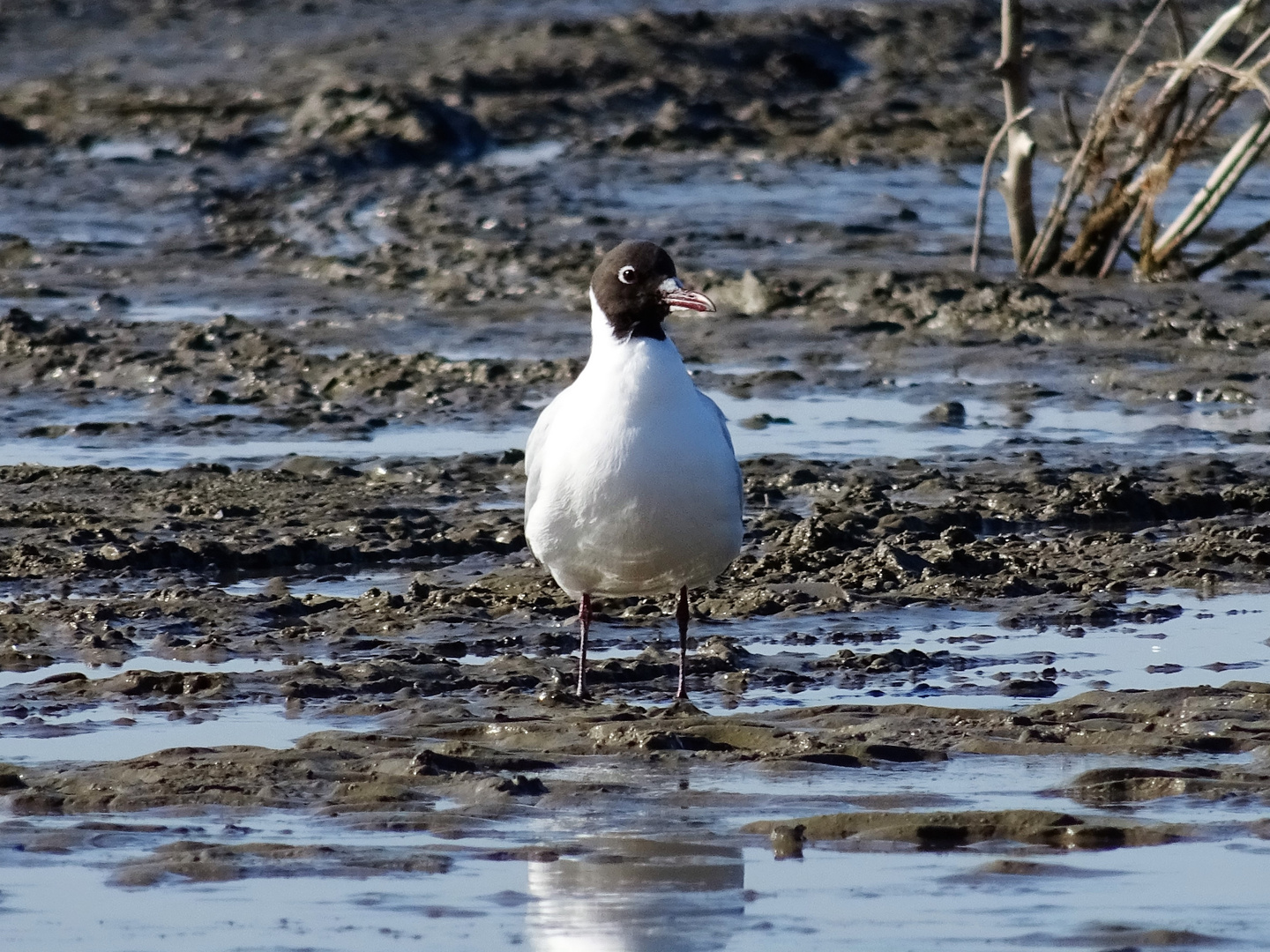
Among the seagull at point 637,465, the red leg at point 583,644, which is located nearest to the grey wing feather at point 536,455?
the seagull at point 637,465

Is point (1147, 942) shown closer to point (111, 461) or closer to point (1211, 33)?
point (111, 461)

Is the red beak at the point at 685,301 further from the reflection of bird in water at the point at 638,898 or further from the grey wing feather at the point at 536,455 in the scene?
the reflection of bird in water at the point at 638,898

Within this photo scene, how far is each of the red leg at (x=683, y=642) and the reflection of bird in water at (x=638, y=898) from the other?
4.81 ft

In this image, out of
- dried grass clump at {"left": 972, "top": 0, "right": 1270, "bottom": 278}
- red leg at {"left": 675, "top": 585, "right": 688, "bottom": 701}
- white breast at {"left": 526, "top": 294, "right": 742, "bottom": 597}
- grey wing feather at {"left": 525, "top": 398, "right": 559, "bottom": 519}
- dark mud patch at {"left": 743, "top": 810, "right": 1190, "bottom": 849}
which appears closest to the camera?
dark mud patch at {"left": 743, "top": 810, "right": 1190, "bottom": 849}

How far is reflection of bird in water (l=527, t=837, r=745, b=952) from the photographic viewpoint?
443 cm

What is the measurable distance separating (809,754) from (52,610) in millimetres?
2910

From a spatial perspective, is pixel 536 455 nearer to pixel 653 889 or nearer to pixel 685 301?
pixel 685 301

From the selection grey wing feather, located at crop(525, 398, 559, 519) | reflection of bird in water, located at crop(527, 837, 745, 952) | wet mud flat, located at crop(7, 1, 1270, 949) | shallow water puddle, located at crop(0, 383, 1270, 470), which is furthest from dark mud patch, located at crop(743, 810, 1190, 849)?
shallow water puddle, located at crop(0, 383, 1270, 470)

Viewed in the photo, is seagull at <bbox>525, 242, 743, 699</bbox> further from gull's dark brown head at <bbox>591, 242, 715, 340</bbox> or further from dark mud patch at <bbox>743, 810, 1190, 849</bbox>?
dark mud patch at <bbox>743, 810, 1190, 849</bbox>

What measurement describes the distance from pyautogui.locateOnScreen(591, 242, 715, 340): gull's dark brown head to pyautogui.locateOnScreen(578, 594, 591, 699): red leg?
836mm

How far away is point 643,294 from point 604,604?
1587 millimetres

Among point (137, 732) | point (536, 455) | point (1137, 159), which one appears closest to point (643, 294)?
point (536, 455)

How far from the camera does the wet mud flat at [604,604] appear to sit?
483 cm

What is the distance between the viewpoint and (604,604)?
7.87m
